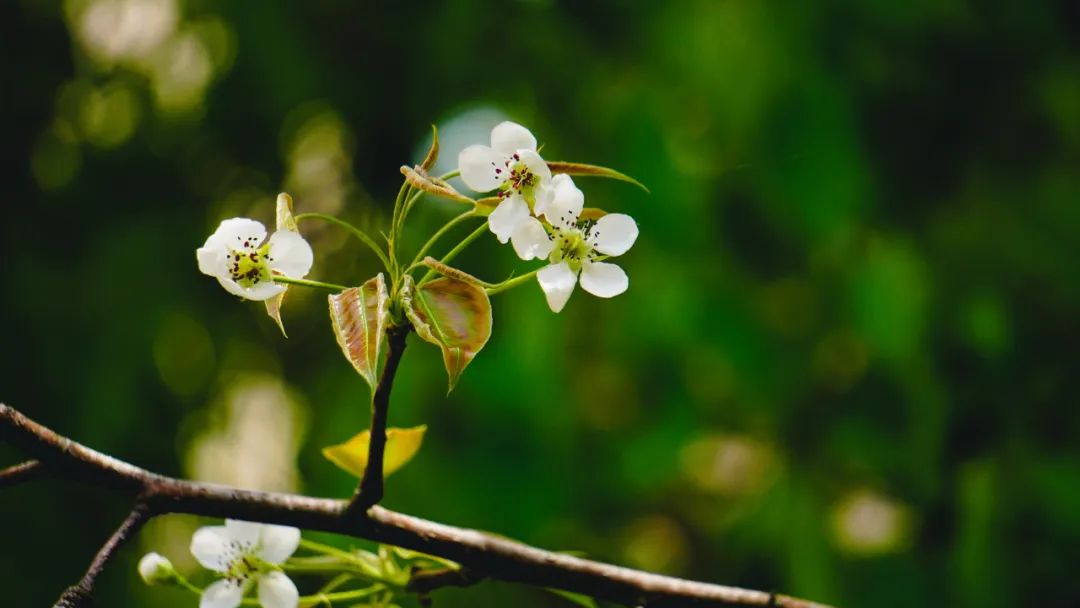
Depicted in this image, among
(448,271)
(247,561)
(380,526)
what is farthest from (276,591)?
(448,271)

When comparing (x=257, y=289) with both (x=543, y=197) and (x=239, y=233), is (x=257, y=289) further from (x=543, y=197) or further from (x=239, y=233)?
(x=543, y=197)

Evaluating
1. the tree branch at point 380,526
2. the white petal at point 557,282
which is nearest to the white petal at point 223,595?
the tree branch at point 380,526

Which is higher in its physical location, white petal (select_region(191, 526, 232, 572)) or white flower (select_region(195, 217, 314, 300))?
white flower (select_region(195, 217, 314, 300))

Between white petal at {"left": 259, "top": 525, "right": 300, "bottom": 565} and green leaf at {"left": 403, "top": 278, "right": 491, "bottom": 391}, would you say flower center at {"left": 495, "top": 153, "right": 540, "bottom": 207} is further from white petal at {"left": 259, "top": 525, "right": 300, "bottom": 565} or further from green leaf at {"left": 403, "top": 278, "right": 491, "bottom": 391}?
white petal at {"left": 259, "top": 525, "right": 300, "bottom": 565}

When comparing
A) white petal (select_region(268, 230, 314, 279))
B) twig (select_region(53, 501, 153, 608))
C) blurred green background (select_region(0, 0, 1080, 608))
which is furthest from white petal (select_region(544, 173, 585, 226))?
blurred green background (select_region(0, 0, 1080, 608))

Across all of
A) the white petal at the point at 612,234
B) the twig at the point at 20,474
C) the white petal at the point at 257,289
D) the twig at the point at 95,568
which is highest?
the white petal at the point at 612,234

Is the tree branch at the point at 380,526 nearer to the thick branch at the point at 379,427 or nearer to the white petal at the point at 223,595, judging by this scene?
the thick branch at the point at 379,427
